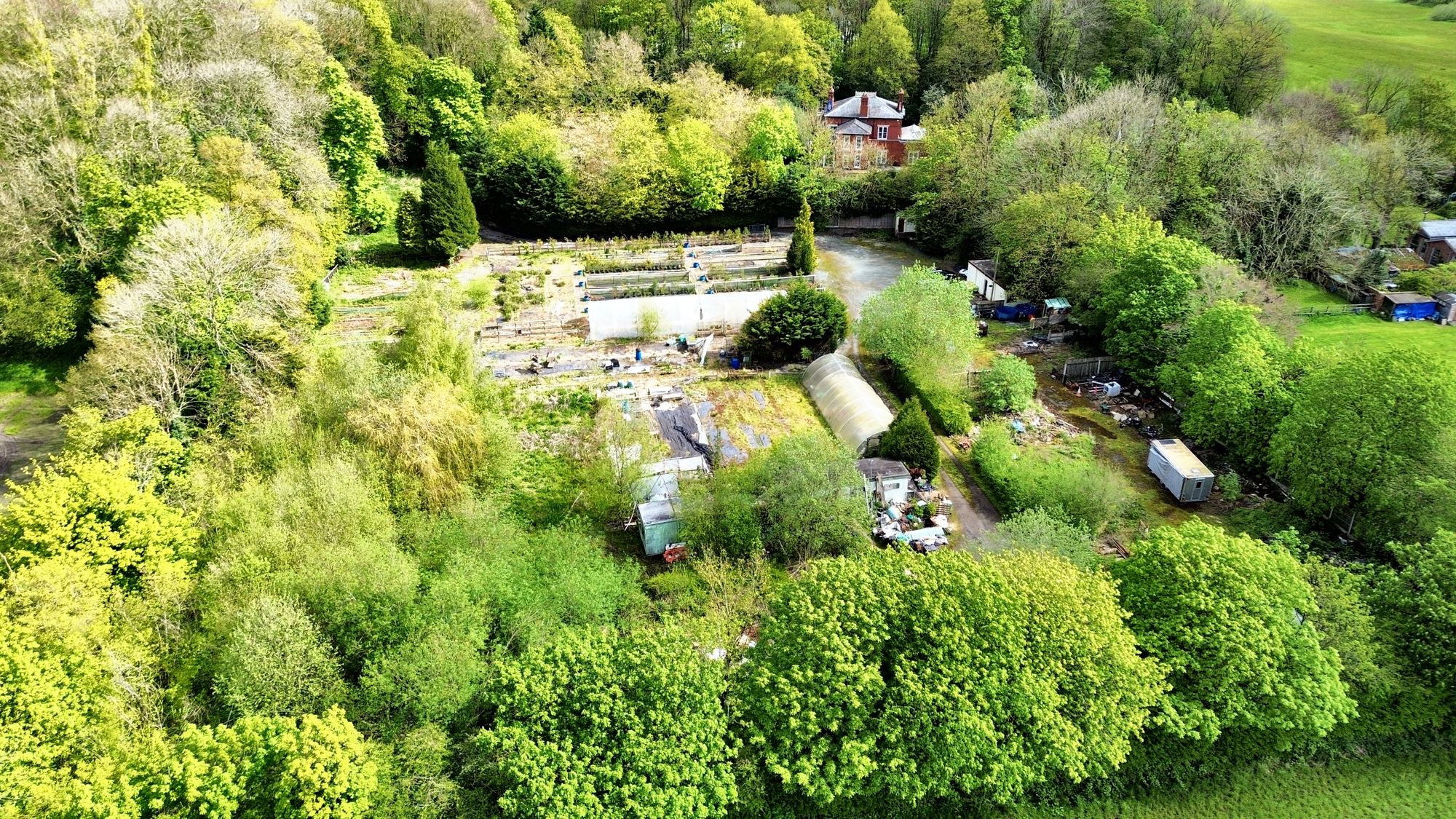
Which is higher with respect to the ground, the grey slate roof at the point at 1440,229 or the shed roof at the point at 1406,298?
the grey slate roof at the point at 1440,229

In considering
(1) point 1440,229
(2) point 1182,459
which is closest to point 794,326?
(2) point 1182,459

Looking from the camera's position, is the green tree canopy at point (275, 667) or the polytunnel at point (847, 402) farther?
the polytunnel at point (847, 402)

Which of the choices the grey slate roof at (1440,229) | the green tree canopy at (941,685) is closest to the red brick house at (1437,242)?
the grey slate roof at (1440,229)

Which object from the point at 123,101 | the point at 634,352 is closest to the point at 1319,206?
the point at 634,352

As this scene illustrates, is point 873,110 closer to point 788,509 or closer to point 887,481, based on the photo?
point 887,481

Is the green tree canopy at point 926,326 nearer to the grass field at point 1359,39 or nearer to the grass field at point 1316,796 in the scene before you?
the grass field at point 1316,796

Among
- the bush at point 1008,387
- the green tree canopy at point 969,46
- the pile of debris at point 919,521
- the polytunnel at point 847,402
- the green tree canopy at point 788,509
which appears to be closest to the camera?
the green tree canopy at point 788,509

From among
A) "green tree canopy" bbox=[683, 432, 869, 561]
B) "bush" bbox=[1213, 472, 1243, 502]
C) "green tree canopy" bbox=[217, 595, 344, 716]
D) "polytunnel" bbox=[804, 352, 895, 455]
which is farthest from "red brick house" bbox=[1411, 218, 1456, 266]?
"green tree canopy" bbox=[217, 595, 344, 716]
